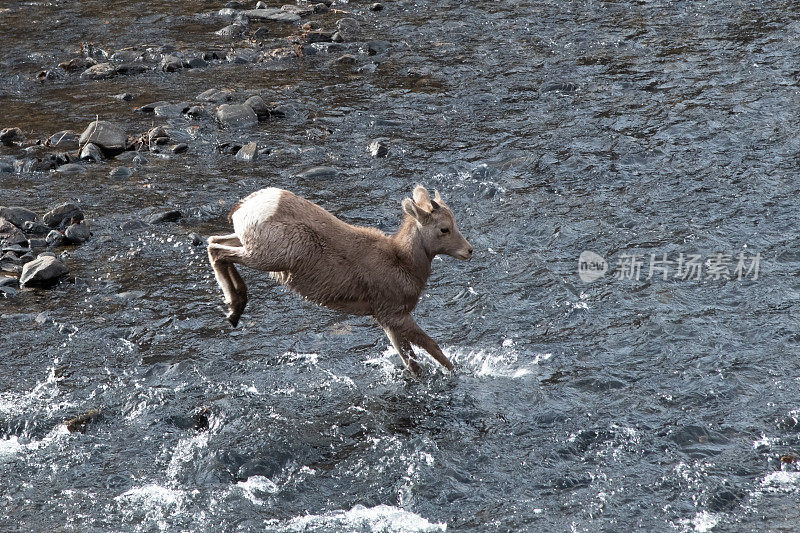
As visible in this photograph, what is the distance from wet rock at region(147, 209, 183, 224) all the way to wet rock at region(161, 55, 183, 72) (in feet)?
20.9

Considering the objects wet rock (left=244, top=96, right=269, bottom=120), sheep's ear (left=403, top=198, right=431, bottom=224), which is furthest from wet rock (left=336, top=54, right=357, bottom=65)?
sheep's ear (left=403, top=198, right=431, bottom=224)

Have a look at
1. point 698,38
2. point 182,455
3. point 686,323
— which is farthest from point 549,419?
point 698,38

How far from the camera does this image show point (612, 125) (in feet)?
46.3

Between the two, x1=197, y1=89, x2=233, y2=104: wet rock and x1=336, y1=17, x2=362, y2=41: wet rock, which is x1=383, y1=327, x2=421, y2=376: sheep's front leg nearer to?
x1=197, y1=89, x2=233, y2=104: wet rock

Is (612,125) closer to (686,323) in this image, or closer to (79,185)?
(686,323)

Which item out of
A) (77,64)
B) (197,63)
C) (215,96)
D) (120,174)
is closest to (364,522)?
(120,174)

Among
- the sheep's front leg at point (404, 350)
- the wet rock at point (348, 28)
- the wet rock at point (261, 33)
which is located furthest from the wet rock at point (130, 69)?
the sheep's front leg at point (404, 350)

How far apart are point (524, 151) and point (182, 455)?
24.6 feet

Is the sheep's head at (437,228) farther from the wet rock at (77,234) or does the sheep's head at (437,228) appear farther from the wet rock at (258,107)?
the wet rock at (258,107)

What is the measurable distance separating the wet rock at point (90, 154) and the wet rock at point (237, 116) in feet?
6.95

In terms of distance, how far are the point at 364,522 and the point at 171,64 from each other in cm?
1257

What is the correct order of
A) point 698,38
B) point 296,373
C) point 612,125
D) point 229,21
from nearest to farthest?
point 296,373 < point 612,125 < point 698,38 < point 229,21

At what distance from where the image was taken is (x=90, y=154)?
13.8 m

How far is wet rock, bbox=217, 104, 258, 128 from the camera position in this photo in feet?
48.9
